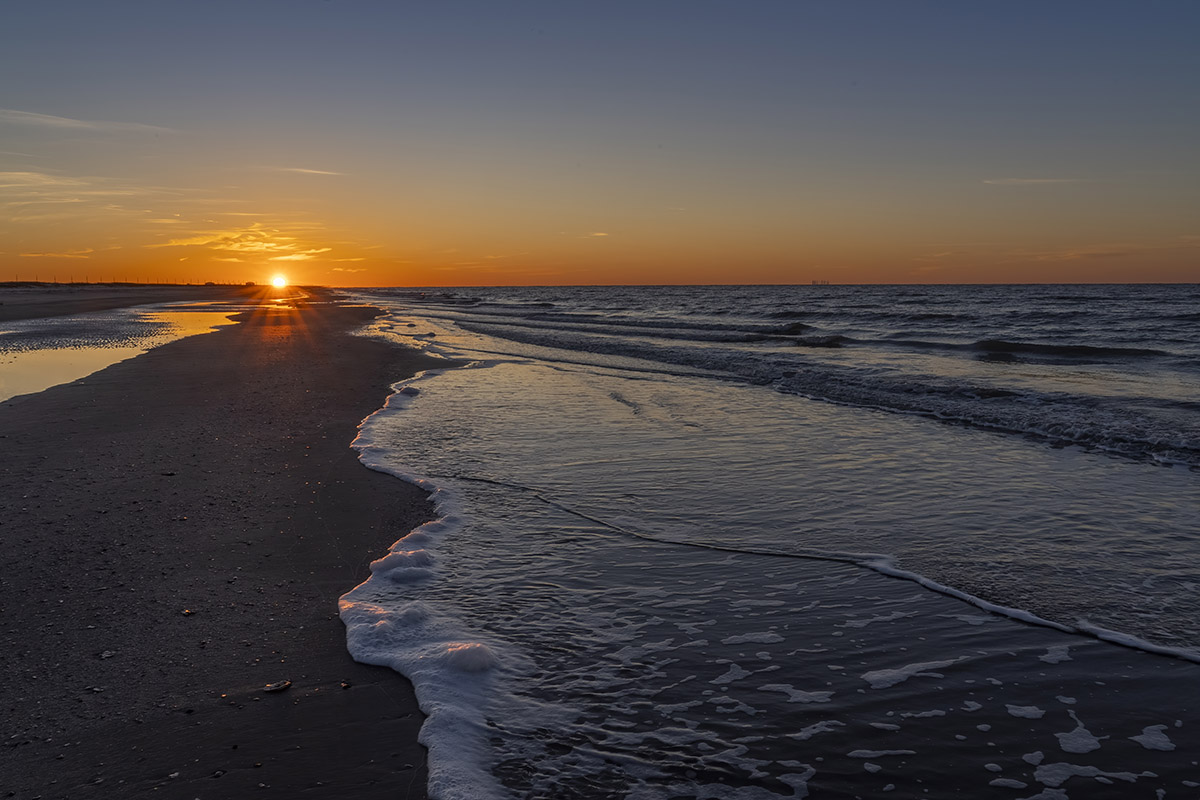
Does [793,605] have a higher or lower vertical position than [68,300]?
lower

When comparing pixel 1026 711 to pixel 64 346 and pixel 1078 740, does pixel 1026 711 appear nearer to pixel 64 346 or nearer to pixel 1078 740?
pixel 1078 740

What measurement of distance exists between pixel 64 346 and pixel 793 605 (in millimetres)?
24810

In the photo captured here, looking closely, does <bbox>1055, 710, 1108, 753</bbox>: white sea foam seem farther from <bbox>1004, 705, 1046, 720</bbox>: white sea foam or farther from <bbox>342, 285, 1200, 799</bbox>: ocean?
<bbox>1004, 705, 1046, 720</bbox>: white sea foam

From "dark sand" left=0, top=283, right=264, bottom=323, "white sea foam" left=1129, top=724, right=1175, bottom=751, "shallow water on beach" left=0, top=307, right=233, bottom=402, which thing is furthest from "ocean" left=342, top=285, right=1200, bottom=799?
"dark sand" left=0, top=283, right=264, bottom=323

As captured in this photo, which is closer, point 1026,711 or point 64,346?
point 1026,711

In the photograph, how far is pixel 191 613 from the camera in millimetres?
4496

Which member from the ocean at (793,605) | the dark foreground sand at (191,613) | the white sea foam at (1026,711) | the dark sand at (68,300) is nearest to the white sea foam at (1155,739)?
the ocean at (793,605)

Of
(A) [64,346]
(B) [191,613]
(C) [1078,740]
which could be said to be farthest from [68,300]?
(C) [1078,740]

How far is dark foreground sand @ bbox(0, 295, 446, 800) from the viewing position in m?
3.10

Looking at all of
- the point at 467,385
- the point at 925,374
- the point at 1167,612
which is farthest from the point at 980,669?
the point at 925,374

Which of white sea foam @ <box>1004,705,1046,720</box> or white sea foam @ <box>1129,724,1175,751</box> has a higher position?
white sea foam @ <box>1004,705,1046,720</box>

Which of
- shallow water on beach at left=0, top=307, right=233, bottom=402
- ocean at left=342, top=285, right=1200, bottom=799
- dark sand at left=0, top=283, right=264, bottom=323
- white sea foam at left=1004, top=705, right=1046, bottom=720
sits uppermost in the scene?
dark sand at left=0, top=283, right=264, bottom=323

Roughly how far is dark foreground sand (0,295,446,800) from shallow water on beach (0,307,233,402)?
5.12 metres

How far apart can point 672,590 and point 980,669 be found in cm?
202
